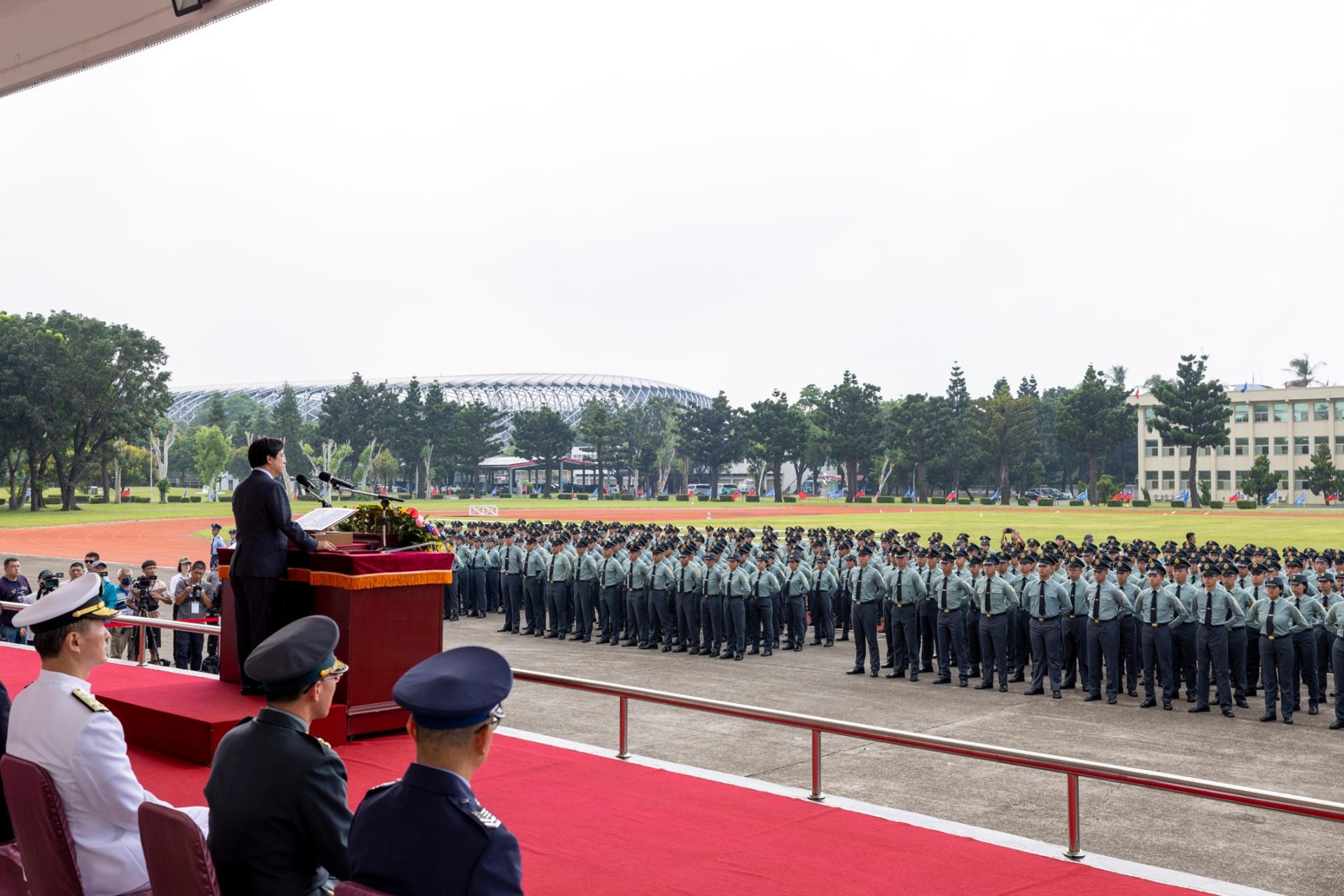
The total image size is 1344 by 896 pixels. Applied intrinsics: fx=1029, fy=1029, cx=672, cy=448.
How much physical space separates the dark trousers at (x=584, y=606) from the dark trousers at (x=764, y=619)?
3.00 metres

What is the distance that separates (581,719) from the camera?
34.6 feet

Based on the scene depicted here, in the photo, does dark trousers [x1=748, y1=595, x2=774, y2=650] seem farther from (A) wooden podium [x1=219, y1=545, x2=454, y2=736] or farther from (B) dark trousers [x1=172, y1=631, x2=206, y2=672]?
(A) wooden podium [x1=219, y1=545, x2=454, y2=736]

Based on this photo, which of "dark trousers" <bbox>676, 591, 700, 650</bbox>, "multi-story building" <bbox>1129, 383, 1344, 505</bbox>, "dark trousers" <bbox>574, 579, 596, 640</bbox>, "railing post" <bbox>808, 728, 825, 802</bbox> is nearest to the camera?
"railing post" <bbox>808, 728, 825, 802</bbox>

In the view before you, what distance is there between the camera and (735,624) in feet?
51.5

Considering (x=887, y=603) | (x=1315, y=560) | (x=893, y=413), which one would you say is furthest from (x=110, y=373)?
(x=1315, y=560)

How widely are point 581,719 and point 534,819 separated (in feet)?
19.9

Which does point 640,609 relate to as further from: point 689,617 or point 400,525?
point 400,525

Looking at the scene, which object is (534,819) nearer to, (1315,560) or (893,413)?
(1315,560)

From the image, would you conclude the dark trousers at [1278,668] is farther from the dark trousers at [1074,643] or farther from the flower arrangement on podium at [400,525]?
the flower arrangement on podium at [400,525]

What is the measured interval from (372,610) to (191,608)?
9.44 meters

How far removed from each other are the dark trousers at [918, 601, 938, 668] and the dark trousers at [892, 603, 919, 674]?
0.14 meters

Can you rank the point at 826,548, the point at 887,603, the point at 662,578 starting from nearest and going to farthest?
the point at 887,603
the point at 662,578
the point at 826,548

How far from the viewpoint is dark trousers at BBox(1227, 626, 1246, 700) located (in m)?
11.8

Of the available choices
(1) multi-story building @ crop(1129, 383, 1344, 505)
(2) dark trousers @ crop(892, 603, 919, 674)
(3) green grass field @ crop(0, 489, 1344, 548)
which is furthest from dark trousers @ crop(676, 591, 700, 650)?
(1) multi-story building @ crop(1129, 383, 1344, 505)
